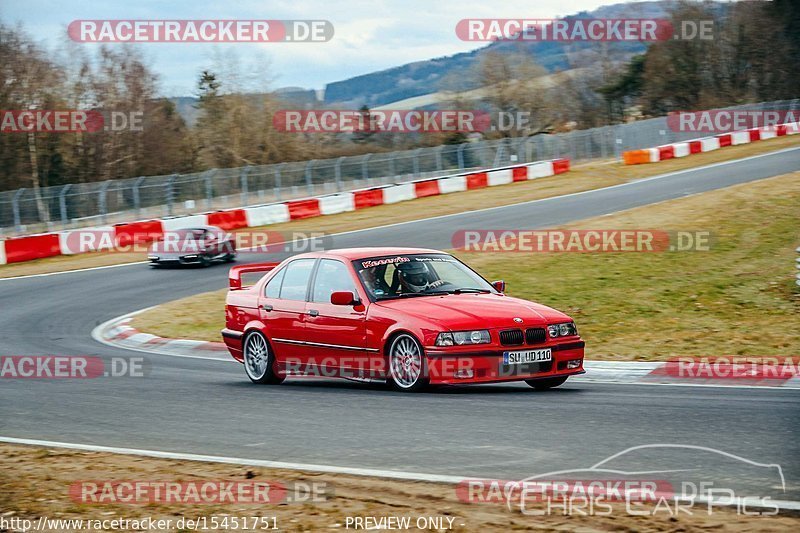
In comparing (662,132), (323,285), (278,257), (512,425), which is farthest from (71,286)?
(662,132)

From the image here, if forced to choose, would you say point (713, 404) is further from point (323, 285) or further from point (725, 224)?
point (725, 224)

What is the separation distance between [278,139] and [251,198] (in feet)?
85.6

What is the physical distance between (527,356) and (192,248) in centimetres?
1696

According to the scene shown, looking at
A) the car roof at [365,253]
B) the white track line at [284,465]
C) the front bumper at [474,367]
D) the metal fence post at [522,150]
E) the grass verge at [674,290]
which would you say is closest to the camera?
the white track line at [284,465]

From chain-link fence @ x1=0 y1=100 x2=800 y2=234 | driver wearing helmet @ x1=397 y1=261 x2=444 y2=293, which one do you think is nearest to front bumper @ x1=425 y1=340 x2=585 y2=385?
driver wearing helmet @ x1=397 y1=261 x2=444 y2=293

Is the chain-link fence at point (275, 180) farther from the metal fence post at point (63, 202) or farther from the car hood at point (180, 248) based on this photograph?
the car hood at point (180, 248)

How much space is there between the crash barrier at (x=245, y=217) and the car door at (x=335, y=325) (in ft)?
67.9

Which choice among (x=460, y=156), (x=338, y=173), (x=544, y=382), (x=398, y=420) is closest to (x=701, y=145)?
(x=460, y=156)

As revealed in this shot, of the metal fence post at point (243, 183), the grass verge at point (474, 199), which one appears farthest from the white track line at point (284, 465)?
the metal fence post at point (243, 183)

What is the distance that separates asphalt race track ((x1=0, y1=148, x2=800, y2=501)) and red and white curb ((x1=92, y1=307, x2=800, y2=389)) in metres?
0.48

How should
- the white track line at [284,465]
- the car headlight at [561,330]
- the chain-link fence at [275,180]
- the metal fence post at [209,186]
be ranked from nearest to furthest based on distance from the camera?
the white track line at [284,465], the car headlight at [561,330], the chain-link fence at [275,180], the metal fence post at [209,186]

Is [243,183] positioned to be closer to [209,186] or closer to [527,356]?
[209,186]

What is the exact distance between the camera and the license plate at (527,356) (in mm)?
8922

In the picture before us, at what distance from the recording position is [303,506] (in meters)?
5.52
